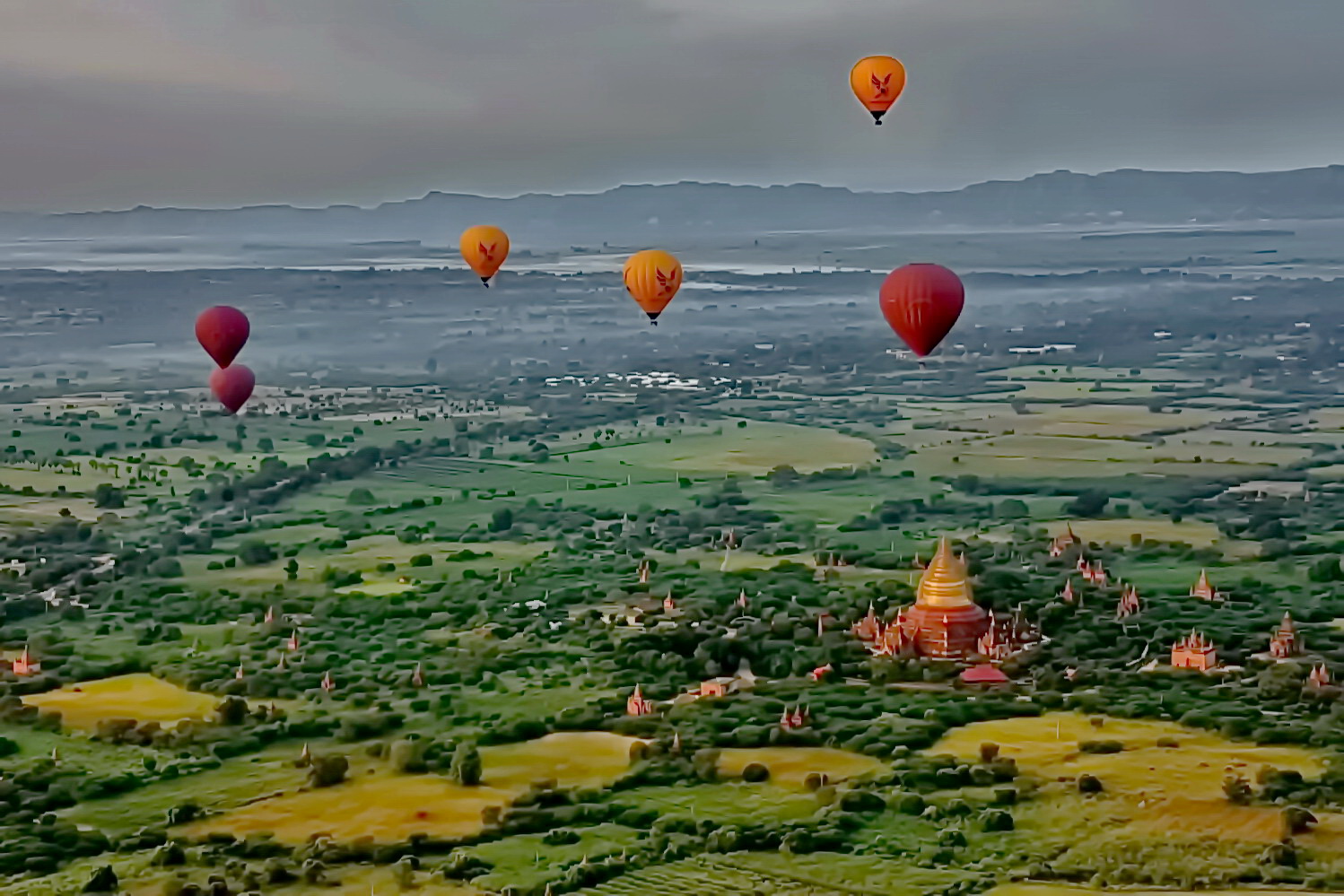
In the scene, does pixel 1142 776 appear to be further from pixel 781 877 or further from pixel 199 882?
pixel 199 882

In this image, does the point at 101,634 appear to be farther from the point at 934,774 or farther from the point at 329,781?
the point at 934,774

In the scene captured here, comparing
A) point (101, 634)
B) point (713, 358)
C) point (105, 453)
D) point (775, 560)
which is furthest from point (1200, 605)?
point (713, 358)

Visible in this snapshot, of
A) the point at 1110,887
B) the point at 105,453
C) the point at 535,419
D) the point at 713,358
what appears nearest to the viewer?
the point at 1110,887

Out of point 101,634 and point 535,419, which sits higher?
point 535,419

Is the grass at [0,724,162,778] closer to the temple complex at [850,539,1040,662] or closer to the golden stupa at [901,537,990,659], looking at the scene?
the temple complex at [850,539,1040,662]

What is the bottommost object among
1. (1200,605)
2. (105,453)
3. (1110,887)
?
(1110,887)

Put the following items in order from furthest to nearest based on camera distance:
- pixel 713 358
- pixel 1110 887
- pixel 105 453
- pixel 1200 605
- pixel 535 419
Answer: pixel 713 358 → pixel 535 419 → pixel 105 453 → pixel 1200 605 → pixel 1110 887
